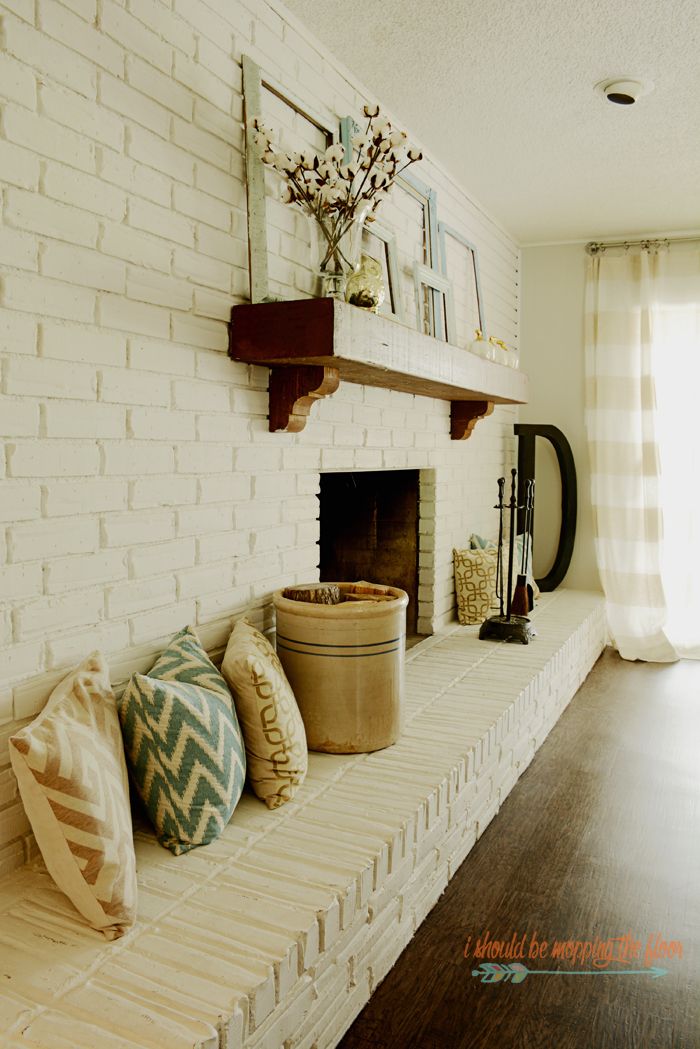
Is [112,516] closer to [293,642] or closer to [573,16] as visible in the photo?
[293,642]

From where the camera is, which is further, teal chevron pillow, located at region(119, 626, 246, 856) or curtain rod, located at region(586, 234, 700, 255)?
curtain rod, located at region(586, 234, 700, 255)

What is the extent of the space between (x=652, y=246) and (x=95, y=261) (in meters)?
3.77

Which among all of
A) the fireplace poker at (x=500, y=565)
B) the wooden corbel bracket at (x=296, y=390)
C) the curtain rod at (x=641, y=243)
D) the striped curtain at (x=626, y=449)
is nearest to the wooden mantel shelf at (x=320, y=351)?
the wooden corbel bracket at (x=296, y=390)

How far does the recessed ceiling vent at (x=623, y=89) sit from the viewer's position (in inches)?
107

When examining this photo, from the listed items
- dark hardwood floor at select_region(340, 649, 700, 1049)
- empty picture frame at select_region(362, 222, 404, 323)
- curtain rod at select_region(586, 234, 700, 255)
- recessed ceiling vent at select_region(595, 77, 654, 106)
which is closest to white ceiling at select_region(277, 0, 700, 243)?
recessed ceiling vent at select_region(595, 77, 654, 106)

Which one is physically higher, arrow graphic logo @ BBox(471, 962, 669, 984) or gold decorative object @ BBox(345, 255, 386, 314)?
gold decorative object @ BBox(345, 255, 386, 314)

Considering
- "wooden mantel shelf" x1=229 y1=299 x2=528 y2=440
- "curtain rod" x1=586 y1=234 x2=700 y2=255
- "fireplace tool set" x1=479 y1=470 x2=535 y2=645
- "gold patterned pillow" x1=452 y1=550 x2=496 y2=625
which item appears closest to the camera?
"wooden mantel shelf" x1=229 y1=299 x2=528 y2=440

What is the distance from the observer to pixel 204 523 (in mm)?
2012

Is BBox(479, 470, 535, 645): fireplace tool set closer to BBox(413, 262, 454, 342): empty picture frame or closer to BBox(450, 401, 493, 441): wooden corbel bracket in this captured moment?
BBox(450, 401, 493, 441): wooden corbel bracket

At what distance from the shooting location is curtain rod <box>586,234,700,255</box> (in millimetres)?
4477

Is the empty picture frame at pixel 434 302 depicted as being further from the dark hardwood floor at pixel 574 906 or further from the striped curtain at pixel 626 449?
the dark hardwood floor at pixel 574 906

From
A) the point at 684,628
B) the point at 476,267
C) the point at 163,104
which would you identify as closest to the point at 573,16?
the point at 163,104

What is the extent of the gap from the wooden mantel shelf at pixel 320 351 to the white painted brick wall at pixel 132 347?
71mm

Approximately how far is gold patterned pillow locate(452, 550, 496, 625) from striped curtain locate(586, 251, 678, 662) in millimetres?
1209
